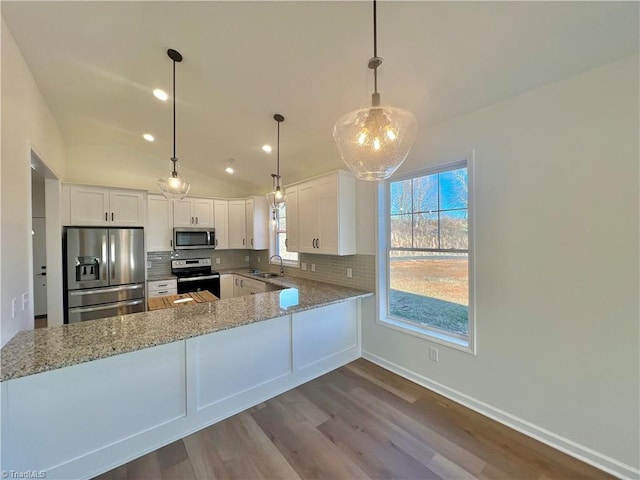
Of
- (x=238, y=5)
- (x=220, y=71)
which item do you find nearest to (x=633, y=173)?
(x=238, y=5)

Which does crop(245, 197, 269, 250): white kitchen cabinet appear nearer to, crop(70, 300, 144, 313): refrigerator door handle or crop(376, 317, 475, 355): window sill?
crop(70, 300, 144, 313): refrigerator door handle

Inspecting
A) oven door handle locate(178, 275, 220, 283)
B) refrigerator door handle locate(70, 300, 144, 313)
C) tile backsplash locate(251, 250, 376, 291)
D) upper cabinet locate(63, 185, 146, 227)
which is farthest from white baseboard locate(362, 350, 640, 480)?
upper cabinet locate(63, 185, 146, 227)

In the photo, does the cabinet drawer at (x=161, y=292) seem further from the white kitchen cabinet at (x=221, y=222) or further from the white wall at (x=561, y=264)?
the white wall at (x=561, y=264)

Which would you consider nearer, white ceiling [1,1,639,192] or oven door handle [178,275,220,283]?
white ceiling [1,1,639,192]

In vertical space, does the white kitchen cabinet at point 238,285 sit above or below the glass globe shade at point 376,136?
below

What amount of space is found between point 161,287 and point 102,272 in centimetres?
86

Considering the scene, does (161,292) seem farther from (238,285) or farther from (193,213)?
(193,213)

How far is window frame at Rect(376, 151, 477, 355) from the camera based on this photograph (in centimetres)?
232

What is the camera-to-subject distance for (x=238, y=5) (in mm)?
1666

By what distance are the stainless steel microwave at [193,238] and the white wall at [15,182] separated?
2.58 m

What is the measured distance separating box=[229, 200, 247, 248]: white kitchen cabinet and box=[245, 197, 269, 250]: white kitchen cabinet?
4.9 inches

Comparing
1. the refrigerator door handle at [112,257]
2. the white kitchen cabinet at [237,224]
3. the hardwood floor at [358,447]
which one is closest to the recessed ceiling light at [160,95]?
the refrigerator door handle at [112,257]

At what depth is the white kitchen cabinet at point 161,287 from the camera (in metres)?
4.33

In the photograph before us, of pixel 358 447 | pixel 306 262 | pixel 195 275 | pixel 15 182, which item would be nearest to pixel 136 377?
pixel 15 182
